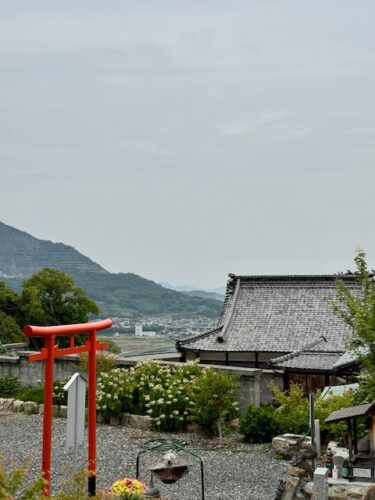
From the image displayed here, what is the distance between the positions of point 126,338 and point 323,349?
376 ft

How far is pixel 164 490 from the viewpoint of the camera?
14.7m

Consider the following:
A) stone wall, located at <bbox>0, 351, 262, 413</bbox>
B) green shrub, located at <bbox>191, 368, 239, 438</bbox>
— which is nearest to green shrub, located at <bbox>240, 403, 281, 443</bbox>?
green shrub, located at <bbox>191, 368, 239, 438</bbox>

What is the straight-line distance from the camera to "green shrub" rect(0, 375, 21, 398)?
25281 mm

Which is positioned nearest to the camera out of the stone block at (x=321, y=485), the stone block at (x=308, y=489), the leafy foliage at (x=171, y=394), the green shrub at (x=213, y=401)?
the stone block at (x=321, y=485)

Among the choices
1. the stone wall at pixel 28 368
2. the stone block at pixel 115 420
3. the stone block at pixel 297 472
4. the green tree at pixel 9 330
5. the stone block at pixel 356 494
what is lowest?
the stone block at pixel 115 420

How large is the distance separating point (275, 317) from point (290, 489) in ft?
68.5

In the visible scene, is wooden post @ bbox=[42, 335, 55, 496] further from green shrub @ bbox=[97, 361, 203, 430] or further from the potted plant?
green shrub @ bbox=[97, 361, 203, 430]

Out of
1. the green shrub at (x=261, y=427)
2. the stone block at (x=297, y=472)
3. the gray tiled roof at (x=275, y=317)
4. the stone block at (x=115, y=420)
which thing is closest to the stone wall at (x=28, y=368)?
the stone block at (x=115, y=420)

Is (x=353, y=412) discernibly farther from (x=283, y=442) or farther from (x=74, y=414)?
(x=74, y=414)

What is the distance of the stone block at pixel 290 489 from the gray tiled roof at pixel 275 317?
57.1ft

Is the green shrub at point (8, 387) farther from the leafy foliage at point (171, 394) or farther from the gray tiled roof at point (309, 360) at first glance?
the gray tiled roof at point (309, 360)

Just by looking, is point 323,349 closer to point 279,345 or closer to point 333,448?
point 279,345

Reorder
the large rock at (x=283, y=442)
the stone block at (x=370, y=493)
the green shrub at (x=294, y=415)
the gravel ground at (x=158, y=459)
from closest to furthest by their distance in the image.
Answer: the stone block at (x=370, y=493)
the gravel ground at (x=158, y=459)
the large rock at (x=283, y=442)
the green shrub at (x=294, y=415)

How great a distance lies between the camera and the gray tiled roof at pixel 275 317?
3200cm
